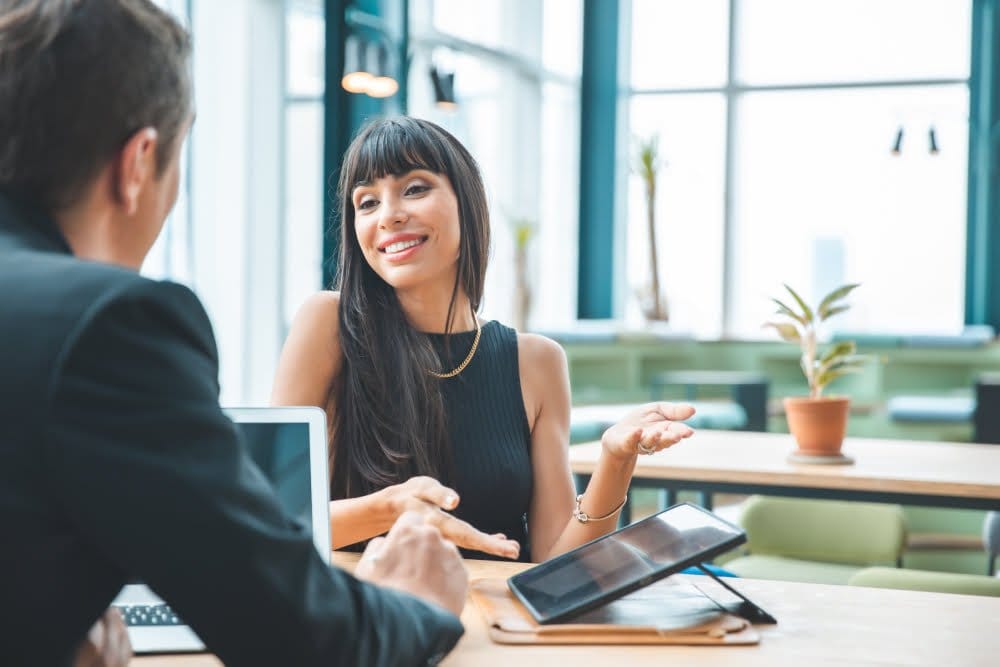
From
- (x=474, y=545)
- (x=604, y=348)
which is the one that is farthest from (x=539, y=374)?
(x=604, y=348)

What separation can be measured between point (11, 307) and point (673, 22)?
8.09 m

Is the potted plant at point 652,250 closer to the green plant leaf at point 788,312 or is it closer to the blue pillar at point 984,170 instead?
the blue pillar at point 984,170

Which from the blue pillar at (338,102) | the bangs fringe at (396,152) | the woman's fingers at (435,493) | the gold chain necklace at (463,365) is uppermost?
the blue pillar at (338,102)

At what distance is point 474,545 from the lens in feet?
4.34

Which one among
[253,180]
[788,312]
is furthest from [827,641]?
[253,180]

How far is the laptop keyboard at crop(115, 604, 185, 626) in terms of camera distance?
1.18m

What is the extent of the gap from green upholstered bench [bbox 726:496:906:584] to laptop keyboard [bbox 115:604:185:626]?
2.14 m

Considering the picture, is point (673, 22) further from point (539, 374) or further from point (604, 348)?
point (539, 374)

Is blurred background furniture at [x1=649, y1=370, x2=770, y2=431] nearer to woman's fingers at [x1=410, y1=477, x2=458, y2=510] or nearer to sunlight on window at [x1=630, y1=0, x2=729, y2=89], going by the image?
sunlight on window at [x1=630, y1=0, x2=729, y2=89]

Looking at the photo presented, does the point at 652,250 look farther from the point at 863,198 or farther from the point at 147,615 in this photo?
the point at 147,615

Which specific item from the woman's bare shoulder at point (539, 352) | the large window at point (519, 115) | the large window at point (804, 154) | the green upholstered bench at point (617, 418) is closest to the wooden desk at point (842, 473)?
the woman's bare shoulder at point (539, 352)

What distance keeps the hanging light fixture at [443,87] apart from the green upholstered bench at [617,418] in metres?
1.78

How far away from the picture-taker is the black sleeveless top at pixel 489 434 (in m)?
1.89

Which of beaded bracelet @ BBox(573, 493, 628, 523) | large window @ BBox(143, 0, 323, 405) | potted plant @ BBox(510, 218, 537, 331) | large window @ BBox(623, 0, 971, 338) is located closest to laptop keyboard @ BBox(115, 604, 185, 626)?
beaded bracelet @ BBox(573, 493, 628, 523)
